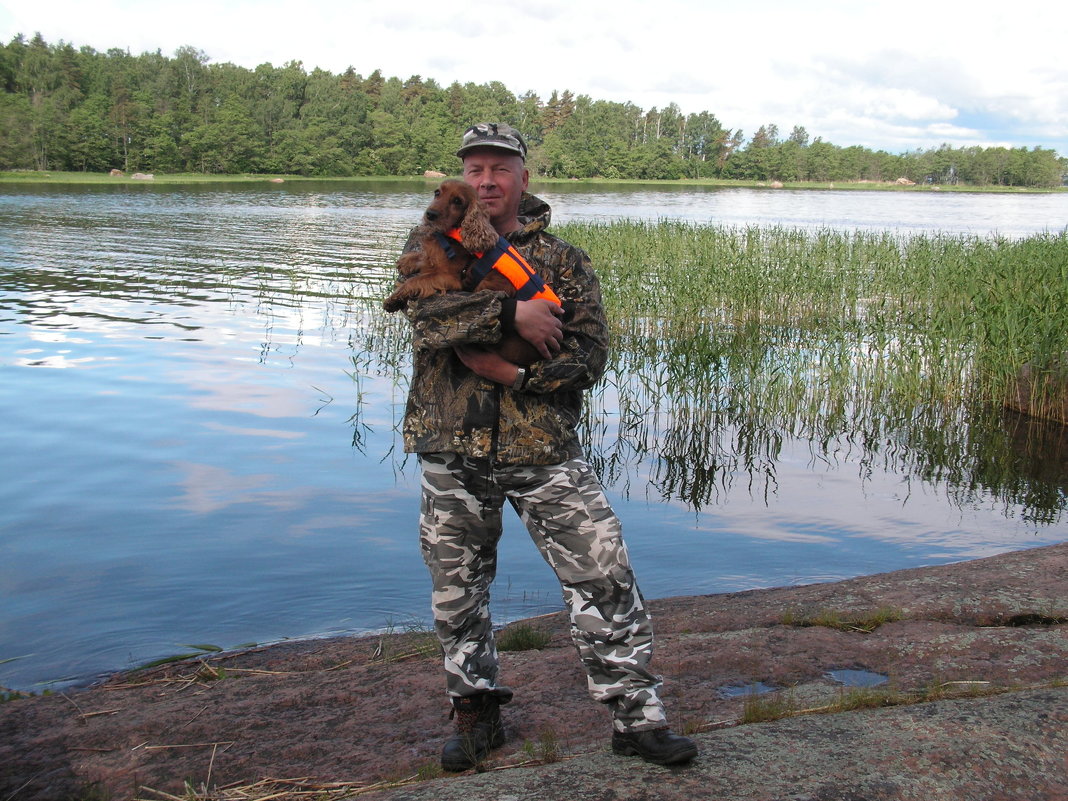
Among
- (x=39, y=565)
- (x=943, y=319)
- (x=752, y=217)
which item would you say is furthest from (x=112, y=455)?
(x=752, y=217)

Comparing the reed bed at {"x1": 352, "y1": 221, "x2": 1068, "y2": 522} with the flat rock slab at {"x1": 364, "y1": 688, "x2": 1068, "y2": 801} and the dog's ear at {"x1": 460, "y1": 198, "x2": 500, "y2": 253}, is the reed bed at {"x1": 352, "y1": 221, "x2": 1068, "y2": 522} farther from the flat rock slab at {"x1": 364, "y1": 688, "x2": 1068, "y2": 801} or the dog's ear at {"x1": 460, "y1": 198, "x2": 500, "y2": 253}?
the dog's ear at {"x1": 460, "y1": 198, "x2": 500, "y2": 253}

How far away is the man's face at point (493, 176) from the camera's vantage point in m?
3.06

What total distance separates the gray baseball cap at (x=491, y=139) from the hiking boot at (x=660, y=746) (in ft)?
A: 6.31

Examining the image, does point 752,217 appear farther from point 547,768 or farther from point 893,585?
point 547,768

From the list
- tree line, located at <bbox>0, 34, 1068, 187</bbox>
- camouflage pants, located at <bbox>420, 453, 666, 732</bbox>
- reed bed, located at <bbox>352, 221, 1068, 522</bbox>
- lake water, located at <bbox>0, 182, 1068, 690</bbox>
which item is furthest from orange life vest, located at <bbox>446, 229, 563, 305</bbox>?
tree line, located at <bbox>0, 34, 1068, 187</bbox>

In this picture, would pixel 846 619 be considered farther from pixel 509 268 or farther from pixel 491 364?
pixel 509 268

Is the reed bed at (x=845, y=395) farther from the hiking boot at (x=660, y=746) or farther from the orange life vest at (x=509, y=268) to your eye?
the orange life vest at (x=509, y=268)

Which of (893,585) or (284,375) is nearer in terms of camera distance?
(893,585)

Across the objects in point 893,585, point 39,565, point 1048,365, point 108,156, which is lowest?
point 39,565

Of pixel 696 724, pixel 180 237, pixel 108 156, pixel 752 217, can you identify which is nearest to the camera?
pixel 696 724

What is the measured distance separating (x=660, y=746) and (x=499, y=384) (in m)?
1.25

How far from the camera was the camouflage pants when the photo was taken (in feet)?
9.54

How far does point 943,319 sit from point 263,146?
91.2m

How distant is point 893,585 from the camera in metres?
5.37
